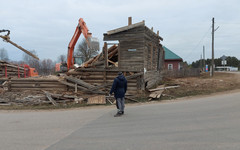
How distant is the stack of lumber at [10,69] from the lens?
753 inches

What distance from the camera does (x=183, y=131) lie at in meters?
4.87

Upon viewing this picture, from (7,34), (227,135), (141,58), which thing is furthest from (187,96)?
(7,34)

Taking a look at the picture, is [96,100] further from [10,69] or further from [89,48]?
[10,69]

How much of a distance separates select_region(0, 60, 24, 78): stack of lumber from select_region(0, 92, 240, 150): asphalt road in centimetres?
1499

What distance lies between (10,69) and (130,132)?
20.0 metres

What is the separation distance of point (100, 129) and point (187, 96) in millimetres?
8372

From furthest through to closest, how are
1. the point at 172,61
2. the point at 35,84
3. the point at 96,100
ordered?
1. the point at 172,61
2. the point at 35,84
3. the point at 96,100

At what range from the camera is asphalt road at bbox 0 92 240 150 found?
4082mm

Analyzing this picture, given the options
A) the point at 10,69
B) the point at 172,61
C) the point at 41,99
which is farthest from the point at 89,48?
the point at 172,61

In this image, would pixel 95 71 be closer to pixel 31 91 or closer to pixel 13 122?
pixel 31 91

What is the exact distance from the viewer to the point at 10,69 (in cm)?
1997

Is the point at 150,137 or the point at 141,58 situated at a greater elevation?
the point at 141,58

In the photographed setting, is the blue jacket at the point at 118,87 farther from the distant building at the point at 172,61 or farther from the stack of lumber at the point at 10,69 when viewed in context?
the distant building at the point at 172,61

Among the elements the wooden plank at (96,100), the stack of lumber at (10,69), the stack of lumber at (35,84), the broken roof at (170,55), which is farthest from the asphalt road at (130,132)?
the broken roof at (170,55)
